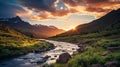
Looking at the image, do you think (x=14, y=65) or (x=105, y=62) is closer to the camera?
(x=105, y=62)

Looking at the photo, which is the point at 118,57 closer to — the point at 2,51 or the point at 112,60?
the point at 112,60

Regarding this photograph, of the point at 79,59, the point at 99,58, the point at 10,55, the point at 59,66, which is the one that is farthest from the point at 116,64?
the point at 10,55

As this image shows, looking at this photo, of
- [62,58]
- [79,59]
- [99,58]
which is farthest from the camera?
[62,58]

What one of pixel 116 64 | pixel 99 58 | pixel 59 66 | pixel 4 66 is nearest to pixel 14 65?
A: pixel 4 66

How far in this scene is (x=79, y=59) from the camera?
44312 millimetres

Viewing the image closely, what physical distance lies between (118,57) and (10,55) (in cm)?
5812

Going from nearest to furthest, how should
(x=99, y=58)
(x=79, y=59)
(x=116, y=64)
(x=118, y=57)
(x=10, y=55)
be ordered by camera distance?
(x=116, y=64) → (x=118, y=57) → (x=99, y=58) → (x=79, y=59) → (x=10, y=55)

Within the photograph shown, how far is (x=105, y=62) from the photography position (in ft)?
126

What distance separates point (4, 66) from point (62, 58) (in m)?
23.4

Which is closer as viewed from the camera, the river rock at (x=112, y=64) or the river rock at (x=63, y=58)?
the river rock at (x=112, y=64)

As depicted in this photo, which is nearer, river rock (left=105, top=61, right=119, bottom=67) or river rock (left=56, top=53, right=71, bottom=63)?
river rock (left=105, top=61, right=119, bottom=67)

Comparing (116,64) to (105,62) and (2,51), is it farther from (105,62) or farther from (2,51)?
(2,51)

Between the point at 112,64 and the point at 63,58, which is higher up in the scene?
the point at 63,58

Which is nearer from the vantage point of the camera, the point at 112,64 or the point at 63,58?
the point at 112,64
